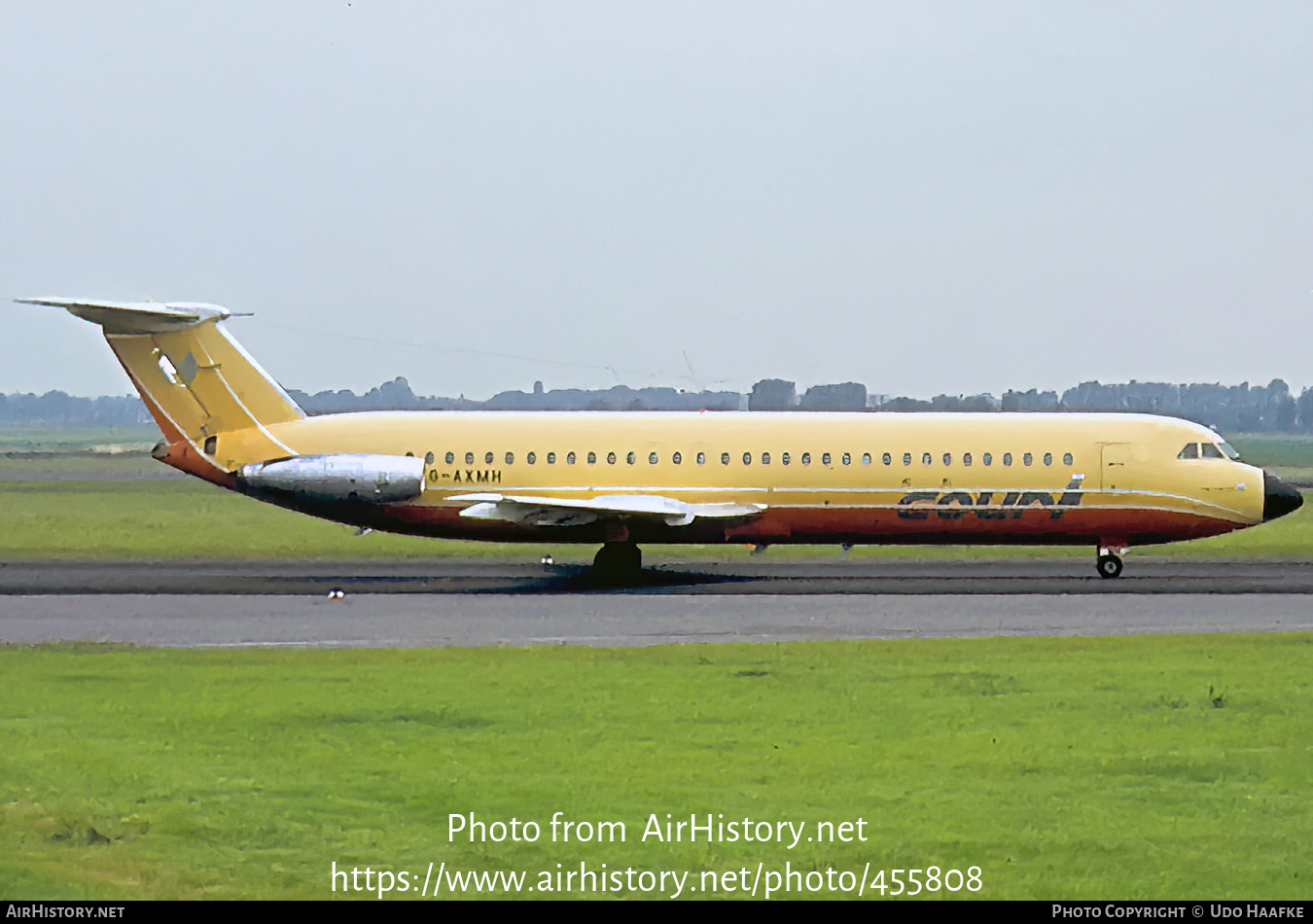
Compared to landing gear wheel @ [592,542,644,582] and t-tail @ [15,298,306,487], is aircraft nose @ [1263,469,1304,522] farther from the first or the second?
t-tail @ [15,298,306,487]

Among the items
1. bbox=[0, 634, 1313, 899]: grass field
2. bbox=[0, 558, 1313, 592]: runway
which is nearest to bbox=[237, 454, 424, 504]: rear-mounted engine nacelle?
bbox=[0, 558, 1313, 592]: runway

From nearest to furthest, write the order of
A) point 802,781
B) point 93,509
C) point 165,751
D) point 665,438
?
point 802,781, point 165,751, point 665,438, point 93,509

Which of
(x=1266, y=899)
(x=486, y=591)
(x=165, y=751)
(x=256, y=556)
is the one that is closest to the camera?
(x=1266, y=899)

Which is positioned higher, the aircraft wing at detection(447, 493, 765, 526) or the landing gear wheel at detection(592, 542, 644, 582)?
the aircraft wing at detection(447, 493, 765, 526)

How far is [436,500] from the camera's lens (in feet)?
105

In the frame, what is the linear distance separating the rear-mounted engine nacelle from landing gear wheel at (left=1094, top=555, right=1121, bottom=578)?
1499 centimetres

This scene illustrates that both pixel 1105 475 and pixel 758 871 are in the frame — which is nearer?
pixel 758 871

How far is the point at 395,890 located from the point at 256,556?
30.0 m

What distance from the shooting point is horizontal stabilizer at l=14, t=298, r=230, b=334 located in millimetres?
31969

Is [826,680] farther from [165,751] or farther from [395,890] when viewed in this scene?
[395,890]

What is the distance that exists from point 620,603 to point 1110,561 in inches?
464

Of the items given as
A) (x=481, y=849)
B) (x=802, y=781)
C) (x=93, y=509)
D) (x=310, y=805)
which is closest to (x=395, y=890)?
(x=481, y=849)

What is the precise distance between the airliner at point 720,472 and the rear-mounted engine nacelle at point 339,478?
41 mm

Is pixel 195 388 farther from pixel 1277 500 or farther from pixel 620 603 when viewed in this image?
pixel 1277 500
